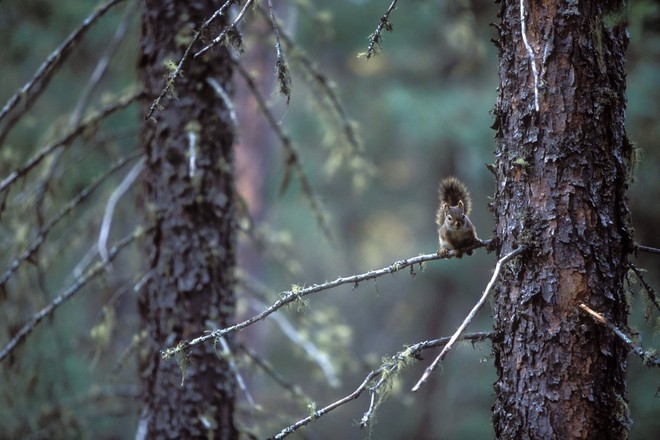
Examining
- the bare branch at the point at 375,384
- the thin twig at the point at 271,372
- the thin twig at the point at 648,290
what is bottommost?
the bare branch at the point at 375,384

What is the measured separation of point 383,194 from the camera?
12773mm

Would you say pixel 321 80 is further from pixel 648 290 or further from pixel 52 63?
pixel 648 290

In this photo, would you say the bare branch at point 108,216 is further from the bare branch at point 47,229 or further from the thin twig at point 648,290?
the thin twig at point 648,290

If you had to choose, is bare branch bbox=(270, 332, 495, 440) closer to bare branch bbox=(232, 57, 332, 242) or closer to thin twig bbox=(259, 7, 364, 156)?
bare branch bbox=(232, 57, 332, 242)

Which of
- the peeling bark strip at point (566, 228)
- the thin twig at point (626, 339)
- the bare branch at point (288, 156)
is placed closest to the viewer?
the thin twig at point (626, 339)

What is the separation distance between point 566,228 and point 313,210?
90.4 inches

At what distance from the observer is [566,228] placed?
2326 millimetres

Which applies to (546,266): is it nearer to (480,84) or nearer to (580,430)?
(580,430)

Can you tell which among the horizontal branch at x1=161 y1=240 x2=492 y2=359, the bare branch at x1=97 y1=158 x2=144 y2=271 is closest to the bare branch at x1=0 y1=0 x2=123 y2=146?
the bare branch at x1=97 y1=158 x2=144 y2=271

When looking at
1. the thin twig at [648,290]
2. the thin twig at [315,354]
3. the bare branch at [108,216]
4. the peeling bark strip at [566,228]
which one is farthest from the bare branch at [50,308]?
the thin twig at [648,290]

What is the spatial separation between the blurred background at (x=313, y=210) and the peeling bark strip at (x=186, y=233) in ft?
0.81

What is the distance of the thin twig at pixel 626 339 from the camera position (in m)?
2.06

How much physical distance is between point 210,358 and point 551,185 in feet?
6.61

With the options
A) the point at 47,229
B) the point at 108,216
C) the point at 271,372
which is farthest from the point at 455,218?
the point at 47,229
